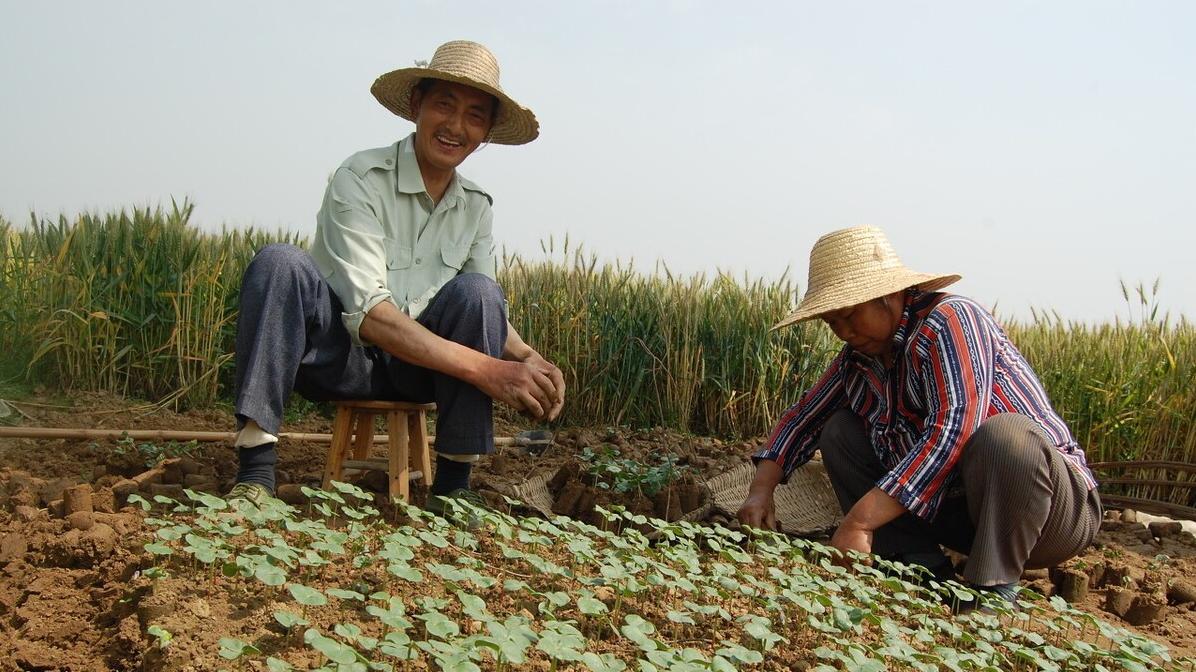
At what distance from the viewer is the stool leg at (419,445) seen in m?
3.96

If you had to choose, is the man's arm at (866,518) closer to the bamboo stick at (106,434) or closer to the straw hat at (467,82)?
the straw hat at (467,82)

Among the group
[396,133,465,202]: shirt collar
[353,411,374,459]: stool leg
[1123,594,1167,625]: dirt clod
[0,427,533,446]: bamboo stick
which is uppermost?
[396,133,465,202]: shirt collar

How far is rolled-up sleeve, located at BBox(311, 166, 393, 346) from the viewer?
343cm

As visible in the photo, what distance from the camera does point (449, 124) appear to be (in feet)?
12.2

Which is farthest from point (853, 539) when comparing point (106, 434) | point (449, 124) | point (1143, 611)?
point (106, 434)

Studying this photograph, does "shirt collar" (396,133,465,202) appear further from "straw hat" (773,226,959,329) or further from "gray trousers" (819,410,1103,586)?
"gray trousers" (819,410,1103,586)

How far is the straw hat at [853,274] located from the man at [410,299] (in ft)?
2.95

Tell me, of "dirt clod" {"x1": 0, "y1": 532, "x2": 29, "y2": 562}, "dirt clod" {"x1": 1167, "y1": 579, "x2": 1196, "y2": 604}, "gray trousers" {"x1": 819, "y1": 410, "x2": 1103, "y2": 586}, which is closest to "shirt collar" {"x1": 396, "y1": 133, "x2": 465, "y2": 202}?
"dirt clod" {"x1": 0, "y1": 532, "x2": 29, "y2": 562}

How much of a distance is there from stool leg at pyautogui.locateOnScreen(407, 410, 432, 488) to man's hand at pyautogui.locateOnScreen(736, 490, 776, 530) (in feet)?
3.85

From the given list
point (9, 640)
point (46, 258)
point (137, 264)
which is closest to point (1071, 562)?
point (9, 640)

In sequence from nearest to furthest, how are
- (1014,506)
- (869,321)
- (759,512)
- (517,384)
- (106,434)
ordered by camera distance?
(1014,506), (869,321), (517,384), (759,512), (106,434)

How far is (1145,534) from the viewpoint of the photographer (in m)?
5.05

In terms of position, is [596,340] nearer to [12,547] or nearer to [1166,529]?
[1166,529]

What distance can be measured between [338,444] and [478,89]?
1359mm
